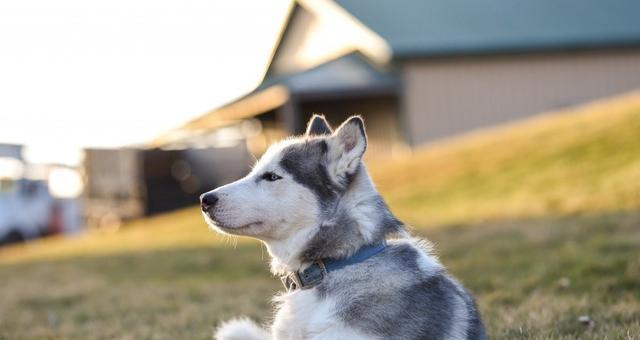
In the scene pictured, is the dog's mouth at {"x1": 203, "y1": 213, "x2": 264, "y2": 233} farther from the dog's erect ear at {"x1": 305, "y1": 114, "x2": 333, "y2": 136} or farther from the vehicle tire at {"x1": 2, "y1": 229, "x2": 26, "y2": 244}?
the vehicle tire at {"x1": 2, "y1": 229, "x2": 26, "y2": 244}

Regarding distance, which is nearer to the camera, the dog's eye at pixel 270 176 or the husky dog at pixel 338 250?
the husky dog at pixel 338 250

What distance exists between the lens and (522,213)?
549 inches

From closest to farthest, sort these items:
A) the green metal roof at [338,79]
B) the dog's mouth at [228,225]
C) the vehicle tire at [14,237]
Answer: the dog's mouth at [228,225], the green metal roof at [338,79], the vehicle tire at [14,237]

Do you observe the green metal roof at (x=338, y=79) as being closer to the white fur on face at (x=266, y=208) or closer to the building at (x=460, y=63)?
the building at (x=460, y=63)

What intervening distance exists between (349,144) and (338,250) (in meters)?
0.61

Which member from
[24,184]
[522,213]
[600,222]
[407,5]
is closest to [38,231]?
[24,184]

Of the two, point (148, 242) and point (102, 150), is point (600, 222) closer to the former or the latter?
point (148, 242)

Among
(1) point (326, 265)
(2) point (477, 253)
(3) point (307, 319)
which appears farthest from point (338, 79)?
(3) point (307, 319)

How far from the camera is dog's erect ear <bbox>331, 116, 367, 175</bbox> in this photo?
15.2ft

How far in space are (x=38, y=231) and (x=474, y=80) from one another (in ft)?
50.3

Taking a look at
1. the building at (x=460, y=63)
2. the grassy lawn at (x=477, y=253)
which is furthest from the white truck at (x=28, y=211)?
the building at (x=460, y=63)

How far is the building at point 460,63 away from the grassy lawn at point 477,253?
9.29 feet

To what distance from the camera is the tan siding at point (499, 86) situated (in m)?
27.0

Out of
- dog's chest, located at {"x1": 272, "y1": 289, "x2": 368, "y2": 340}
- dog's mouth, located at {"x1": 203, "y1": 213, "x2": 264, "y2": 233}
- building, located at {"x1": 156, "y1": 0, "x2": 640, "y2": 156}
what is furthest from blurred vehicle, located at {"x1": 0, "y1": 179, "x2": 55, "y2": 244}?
dog's chest, located at {"x1": 272, "y1": 289, "x2": 368, "y2": 340}
